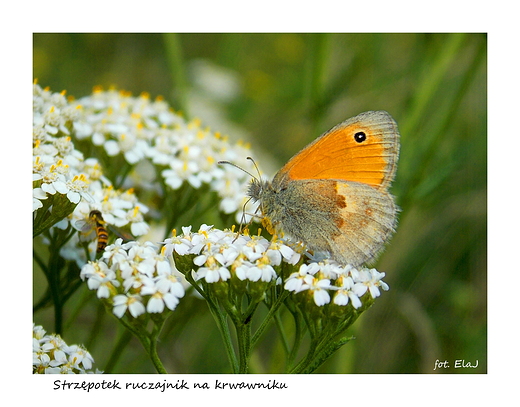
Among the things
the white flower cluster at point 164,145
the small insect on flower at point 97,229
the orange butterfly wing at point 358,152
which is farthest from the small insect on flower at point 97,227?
the orange butterfly wing at point 358,152

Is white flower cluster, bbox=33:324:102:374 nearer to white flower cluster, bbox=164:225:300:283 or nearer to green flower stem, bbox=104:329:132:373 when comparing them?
green flower stem, bbox=104:329:132:373

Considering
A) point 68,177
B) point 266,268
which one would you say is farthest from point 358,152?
point 68,177

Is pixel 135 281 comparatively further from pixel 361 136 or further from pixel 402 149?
pixel 402 149

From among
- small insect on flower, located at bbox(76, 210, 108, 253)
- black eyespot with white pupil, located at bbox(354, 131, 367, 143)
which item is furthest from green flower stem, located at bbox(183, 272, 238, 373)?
black eyespot with white pupil, located at bbox(354, 131, 367, 143)

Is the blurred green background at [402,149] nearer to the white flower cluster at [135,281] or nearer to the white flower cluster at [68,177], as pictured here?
the white flower cluster at [68,177]
